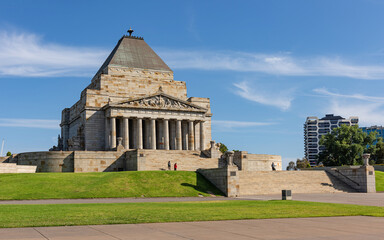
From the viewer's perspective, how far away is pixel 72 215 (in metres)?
19.9

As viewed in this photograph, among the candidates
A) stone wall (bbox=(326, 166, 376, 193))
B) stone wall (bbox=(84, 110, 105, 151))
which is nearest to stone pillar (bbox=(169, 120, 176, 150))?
stone wall (bbox=(84, 110, 105, 151))

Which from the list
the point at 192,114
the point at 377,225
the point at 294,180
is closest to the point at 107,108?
the point at 192,114

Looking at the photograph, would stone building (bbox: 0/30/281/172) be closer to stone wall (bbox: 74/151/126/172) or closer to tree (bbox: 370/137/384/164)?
stone wall (bbox: 74/151/126/172)

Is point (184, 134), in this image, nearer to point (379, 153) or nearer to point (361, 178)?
point (361, 178)

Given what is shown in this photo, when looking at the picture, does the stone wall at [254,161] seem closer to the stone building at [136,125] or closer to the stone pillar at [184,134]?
the stone building at [136,125]

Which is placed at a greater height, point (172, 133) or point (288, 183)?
point (172, 133)

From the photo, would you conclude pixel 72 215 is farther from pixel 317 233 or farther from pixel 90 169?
pixel 90 169

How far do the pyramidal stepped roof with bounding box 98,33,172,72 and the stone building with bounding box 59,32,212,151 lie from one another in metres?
0.19

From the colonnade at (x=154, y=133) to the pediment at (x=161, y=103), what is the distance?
220 centimetres

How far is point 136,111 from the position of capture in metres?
71.6

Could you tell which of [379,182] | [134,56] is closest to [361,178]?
[379,182]

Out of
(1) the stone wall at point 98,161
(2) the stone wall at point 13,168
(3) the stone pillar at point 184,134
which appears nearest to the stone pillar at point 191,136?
(3) the stone pillar at point 184,134

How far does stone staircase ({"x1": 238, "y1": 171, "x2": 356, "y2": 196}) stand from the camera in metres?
45.5

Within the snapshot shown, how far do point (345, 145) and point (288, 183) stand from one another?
48.9 meters
